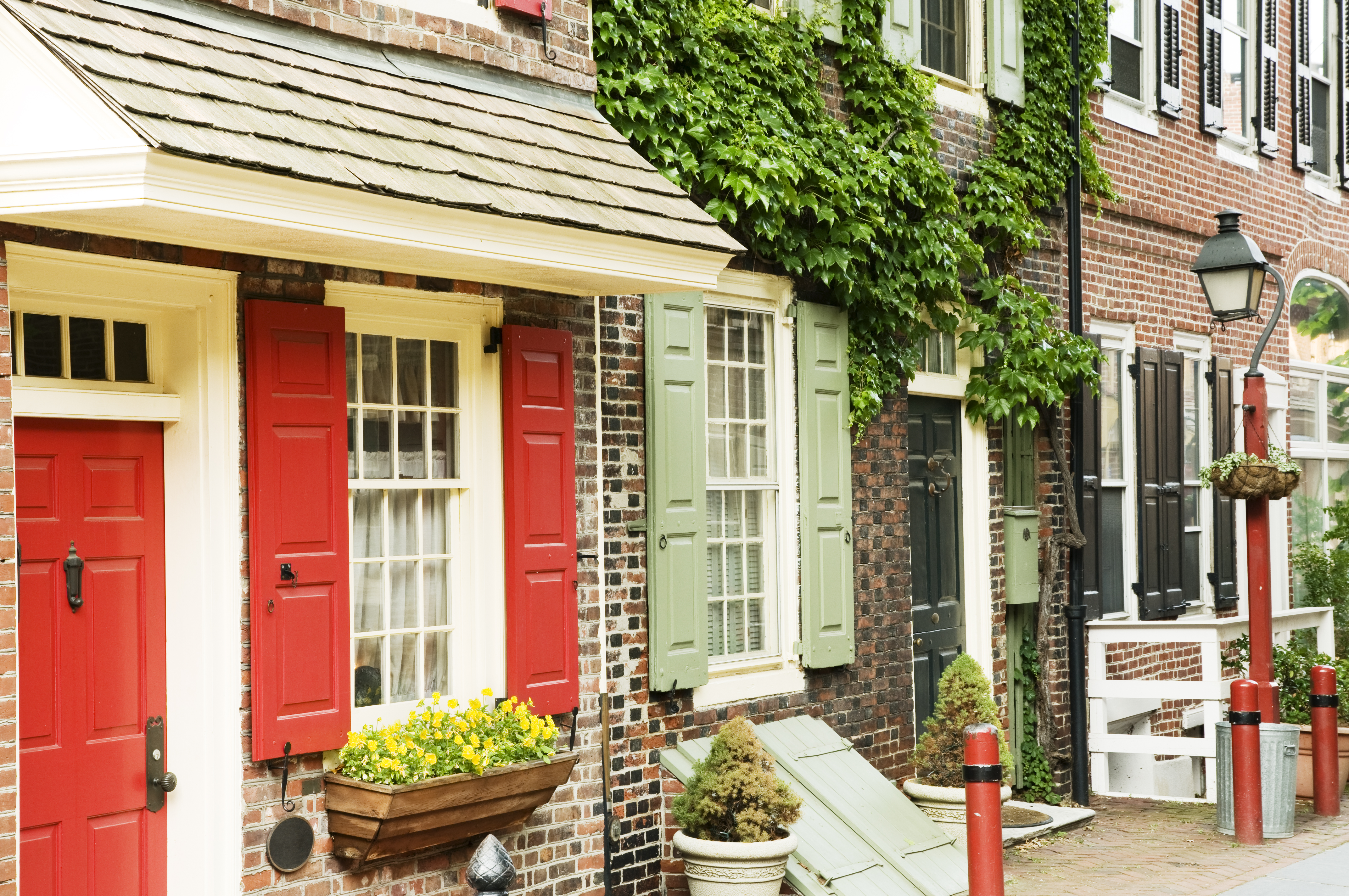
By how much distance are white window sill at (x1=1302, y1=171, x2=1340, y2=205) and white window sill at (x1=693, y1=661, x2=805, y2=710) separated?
9454 millimetres

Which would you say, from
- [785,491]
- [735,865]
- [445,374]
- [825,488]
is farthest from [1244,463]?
[445,374]

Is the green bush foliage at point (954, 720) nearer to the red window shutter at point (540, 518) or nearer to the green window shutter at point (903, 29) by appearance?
the red window shutter at point (540, 518)

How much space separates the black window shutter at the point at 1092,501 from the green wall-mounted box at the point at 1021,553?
628 millimetres

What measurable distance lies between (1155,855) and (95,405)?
6.60m

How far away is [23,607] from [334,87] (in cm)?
218

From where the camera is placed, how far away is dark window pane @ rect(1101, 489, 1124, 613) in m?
11.9

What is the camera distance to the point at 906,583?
965 cm

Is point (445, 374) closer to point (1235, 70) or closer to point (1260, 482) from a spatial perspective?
point (1260, 482)

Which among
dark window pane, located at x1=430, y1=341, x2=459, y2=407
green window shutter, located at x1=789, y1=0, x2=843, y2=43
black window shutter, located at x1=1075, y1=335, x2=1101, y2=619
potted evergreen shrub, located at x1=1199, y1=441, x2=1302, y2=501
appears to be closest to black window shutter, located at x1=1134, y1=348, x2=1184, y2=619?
black window shutter, located at x1=1075, y1=335, x2=1101, y2=619

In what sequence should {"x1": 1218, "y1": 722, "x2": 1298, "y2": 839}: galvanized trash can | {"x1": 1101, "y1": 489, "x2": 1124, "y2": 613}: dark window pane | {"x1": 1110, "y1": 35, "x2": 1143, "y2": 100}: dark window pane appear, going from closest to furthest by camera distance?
{"x1": 1218, "y1": 722, "x2": 1298, "y2": 839}: galvanized trash can → {"x1": 1101, "y1": 489, "x2": 1124, "y2": 613}: dark window pane → {"x1": 1110, "y1": 35, "x2": 1143, "y2": 100}: dark window pane

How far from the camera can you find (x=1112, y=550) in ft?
39.4

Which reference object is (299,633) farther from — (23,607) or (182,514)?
(23,607)

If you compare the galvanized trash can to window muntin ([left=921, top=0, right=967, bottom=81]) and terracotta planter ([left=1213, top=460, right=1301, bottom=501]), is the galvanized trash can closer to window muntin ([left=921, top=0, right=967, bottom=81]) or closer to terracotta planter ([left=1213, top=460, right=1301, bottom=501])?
terracotta planter ([left=1213, top=460, right=1301, bottom=501])

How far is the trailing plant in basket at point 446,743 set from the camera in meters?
5.83
